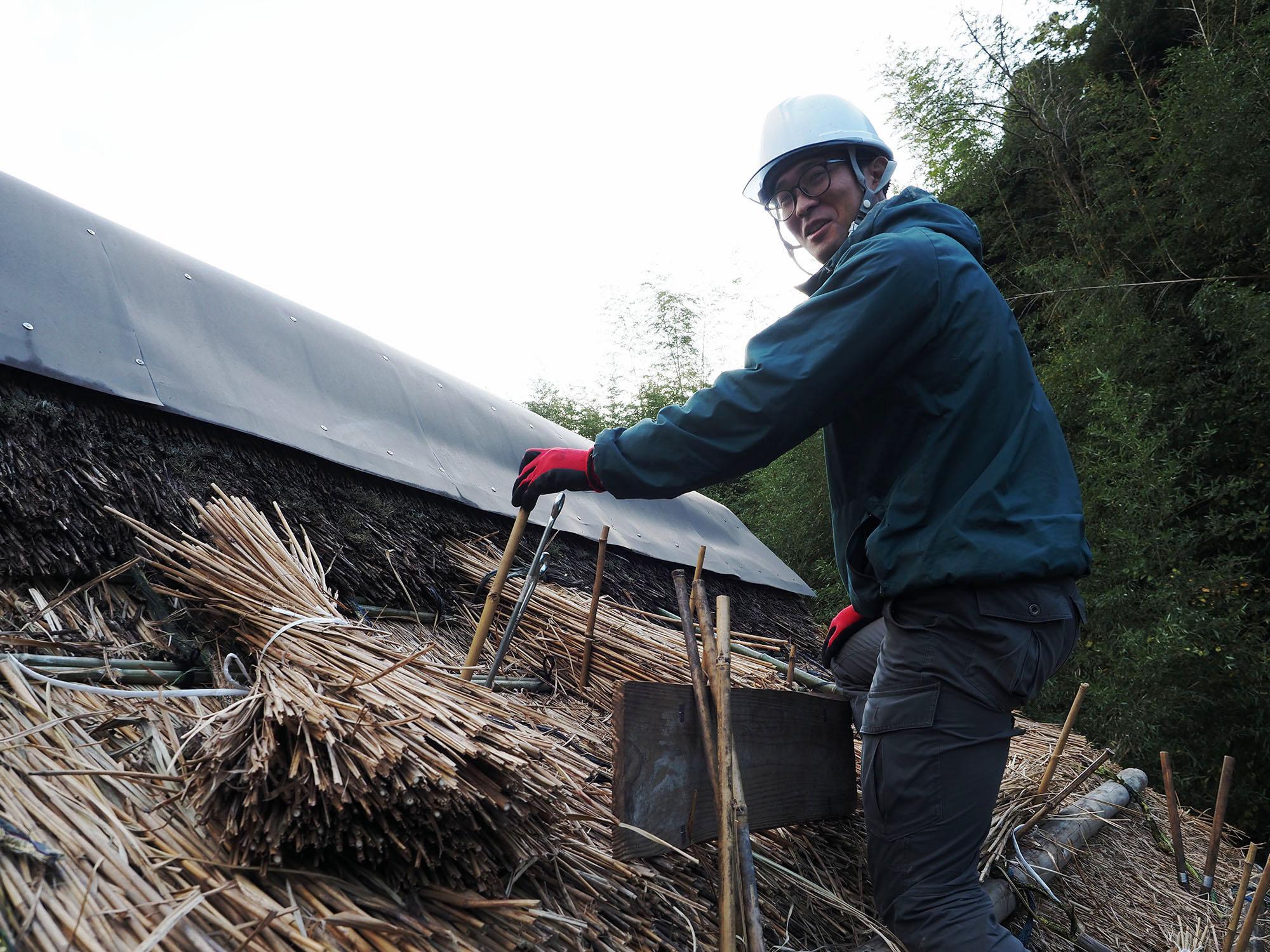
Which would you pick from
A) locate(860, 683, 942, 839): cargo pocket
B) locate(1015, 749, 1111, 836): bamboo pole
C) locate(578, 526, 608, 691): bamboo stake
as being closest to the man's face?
locate(860, 683, 942, 839): cargo pocket

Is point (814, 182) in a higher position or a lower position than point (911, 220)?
higher

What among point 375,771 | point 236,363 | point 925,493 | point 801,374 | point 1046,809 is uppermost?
point 236,363

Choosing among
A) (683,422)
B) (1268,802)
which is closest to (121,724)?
Answer: (683,422)

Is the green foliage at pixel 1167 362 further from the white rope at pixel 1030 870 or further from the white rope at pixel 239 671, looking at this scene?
the white rope at pixel 239 671

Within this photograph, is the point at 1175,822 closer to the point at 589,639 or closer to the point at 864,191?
the point at 589,639

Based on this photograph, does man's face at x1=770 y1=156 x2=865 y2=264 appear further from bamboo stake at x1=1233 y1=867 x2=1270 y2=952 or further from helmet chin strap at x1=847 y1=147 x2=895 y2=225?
bamboo stake at x1=1233 y1=867 x2=1270 y2=952

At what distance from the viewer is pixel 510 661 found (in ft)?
7.72

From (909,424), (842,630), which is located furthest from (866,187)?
(842,630)

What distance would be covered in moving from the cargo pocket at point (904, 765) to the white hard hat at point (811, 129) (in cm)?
118

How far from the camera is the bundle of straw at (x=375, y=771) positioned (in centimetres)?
102

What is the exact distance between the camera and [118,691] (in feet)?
4.50

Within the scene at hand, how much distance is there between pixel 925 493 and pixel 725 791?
60 cm

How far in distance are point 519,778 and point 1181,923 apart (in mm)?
2345

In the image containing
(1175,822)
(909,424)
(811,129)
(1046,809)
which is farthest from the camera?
(1175,822)
